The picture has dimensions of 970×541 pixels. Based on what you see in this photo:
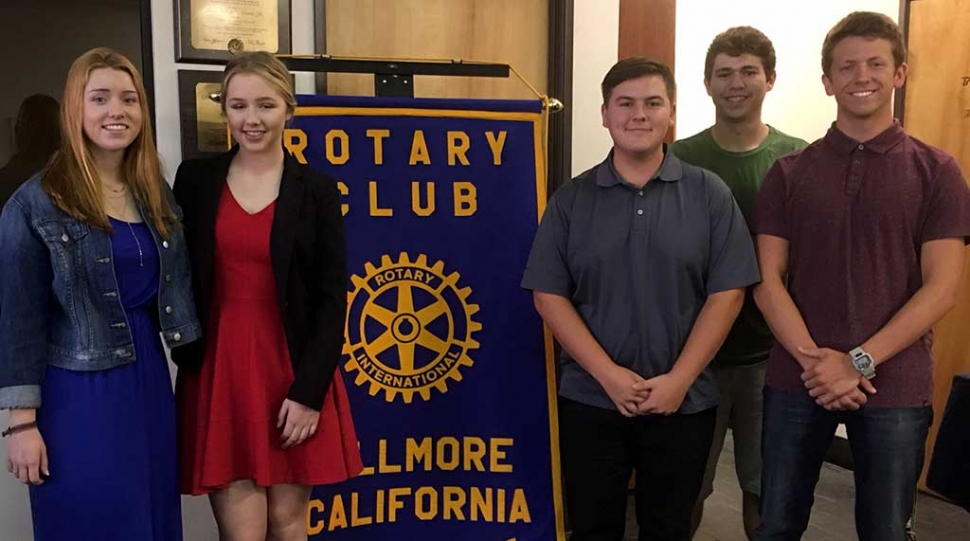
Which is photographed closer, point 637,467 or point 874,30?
point 874,30

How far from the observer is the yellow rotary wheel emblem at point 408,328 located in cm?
227

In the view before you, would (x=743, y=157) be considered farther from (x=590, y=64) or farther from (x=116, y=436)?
(x=116, y=436)

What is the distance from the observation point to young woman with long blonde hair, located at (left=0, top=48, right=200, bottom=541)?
1.44 meters

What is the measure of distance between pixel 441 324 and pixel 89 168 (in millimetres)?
1073

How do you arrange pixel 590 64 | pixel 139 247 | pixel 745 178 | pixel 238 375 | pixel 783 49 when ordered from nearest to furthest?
pixel 139 247
pixel 238 375
pixel 745 178
pixel 590 64
pixel 783 49

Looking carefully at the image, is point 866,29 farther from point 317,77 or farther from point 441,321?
point 317,77

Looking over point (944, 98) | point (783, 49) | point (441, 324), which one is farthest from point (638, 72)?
point (783, 49)

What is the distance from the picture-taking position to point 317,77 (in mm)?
2434

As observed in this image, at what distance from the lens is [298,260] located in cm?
167

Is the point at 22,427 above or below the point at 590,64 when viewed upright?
below

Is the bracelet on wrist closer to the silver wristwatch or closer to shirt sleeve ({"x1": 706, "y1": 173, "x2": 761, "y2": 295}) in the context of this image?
shirt sleeve ({"x1": 706, "y1": 173, "x2": 761, "y2": 295})

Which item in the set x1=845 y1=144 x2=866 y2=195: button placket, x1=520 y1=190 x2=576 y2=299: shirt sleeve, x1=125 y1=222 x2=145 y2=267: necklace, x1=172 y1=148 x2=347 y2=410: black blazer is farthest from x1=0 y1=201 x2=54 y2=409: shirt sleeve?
x1=845 y1=144 x2=866 y2=195: button placket

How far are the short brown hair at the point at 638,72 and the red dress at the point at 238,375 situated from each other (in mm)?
812

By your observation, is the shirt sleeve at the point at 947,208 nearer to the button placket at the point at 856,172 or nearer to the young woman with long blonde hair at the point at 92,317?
the button placket at the point at 856,172
